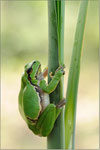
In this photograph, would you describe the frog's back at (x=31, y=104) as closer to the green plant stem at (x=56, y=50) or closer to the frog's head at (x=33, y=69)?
the frog's head at (x=33, y=69)

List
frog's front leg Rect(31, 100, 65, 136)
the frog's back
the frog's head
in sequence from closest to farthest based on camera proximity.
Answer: frog's front leg Rect(31, 100, 65, 136) < the frog's back < the frog's head

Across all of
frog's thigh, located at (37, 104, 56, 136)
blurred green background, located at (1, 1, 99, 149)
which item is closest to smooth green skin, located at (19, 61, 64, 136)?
frog's thigh, located at (37, 104, 56, 136)

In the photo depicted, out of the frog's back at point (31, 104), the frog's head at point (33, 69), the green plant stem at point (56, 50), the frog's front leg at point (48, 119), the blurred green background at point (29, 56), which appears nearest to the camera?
the green plant stem at point (56, 50)

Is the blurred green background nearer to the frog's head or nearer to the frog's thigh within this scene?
the frog's head

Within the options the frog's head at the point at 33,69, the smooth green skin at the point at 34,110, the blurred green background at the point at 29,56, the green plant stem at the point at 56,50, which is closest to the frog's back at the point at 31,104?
the smooth green skin at the point at 34,110

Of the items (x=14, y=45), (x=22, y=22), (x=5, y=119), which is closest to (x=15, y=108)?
(x=5, y=119)

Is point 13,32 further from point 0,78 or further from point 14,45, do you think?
point 0,78
